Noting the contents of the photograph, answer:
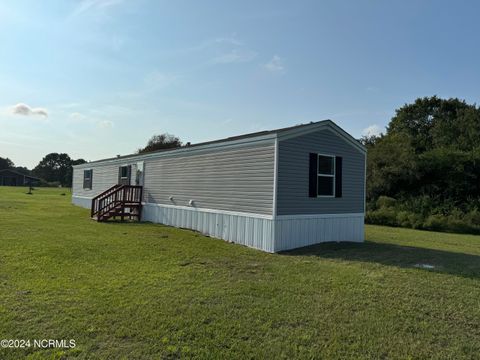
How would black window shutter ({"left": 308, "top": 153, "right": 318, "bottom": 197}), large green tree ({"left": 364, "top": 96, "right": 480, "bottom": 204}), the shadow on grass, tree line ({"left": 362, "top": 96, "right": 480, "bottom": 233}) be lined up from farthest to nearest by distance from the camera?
large green tree ({"left": 364, "top": 96, "right": 480, "bottom": 204}) → tree line ({"left": 362, "top": 96, "right": 480, "bottom": 233}) → black window shutter ({"left": 308, "top": 153, "right": 318, "bottom": 197}) → the shadow on grass

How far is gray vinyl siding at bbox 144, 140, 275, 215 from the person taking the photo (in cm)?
870

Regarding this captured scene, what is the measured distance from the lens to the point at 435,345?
3.43m

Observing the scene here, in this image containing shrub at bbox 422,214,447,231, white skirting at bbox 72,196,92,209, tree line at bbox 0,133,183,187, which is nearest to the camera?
shrub at bbox 422,214,447,231

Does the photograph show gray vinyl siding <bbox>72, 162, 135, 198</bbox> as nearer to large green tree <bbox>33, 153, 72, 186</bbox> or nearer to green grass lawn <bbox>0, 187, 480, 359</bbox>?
green grass lawn <bbox>0, 187, 480, 359</bbox>

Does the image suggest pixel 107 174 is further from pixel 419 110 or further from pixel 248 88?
pixel 419 110

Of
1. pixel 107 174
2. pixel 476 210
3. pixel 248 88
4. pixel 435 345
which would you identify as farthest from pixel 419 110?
pixel 435 345

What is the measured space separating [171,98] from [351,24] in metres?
8.13

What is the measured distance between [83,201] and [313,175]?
16.0 meters

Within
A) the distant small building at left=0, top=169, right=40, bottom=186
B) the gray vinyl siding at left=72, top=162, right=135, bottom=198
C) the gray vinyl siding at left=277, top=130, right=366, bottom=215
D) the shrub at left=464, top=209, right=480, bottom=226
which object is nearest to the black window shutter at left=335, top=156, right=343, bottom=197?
the gray vinyl siding at left=277, top=130, right=366, bottom=215

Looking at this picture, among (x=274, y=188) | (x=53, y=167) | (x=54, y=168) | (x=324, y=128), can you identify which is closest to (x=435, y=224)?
(x=324, y=128)

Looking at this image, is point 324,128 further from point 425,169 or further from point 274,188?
point 425,169

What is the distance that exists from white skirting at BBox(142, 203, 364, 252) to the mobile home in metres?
0.02

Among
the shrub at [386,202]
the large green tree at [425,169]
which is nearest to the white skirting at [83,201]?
the shrub at [386,202]

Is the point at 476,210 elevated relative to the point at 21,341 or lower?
elevated
